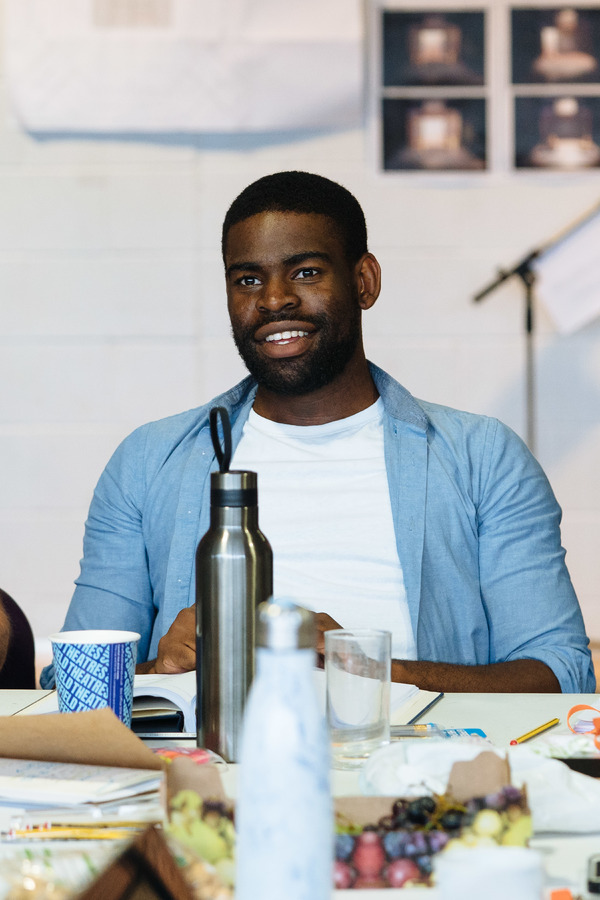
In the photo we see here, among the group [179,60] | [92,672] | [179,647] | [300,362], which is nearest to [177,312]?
[179,60]

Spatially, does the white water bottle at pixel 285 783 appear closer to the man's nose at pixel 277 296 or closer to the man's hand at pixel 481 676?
the man's hand at pixel 481 676

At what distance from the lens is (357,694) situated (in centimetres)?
93

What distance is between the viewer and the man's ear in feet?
6.05

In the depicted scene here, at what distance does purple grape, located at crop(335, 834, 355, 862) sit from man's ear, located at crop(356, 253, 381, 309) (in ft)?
4.33

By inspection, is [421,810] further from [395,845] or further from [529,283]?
[529,283]

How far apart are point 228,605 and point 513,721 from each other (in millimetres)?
356

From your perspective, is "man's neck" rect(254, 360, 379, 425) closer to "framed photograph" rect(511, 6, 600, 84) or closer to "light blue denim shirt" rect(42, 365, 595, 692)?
"light blue denim shirt" rect(42, 365, 595, 692)

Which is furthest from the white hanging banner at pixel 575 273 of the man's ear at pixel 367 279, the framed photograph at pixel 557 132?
the man's ear at pixel 367 279

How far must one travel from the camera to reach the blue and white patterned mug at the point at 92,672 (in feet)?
3.11

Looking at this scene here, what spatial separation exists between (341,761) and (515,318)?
2314mm

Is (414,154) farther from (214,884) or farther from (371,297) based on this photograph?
(214,884)

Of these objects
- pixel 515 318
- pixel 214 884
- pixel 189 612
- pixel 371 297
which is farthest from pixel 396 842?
pixel 515 318

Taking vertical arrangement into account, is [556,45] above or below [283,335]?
above

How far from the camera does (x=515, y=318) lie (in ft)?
10.1
